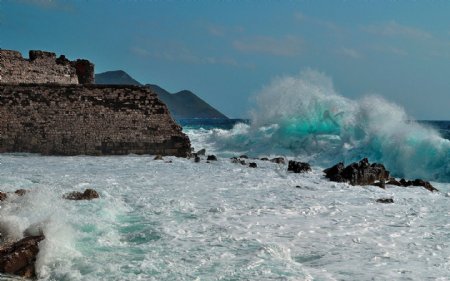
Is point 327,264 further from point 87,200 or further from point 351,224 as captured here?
point 87,200

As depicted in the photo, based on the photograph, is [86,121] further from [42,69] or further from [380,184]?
[380,184]

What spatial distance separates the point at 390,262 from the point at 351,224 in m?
2.16

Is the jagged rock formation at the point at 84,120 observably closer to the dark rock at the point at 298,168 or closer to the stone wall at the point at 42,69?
the stone wall at the point at 42,69

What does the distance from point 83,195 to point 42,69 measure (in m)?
13.0

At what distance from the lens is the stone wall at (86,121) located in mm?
18125

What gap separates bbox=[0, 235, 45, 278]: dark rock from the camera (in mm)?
5895

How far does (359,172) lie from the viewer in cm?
1479

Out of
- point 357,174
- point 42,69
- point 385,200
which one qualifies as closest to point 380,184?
point 357,174

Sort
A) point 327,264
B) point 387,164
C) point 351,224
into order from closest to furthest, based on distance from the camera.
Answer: point 327,264 < point 351,224 < point 387,164

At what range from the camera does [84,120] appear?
1852cm

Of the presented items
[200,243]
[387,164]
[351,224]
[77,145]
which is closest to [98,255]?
[200,243]

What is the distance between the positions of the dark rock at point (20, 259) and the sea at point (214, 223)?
100mm

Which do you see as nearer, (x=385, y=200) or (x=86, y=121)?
(x=385, y=200)

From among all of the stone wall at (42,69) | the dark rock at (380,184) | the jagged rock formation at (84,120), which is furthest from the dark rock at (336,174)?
the stone wall at (42,69)
